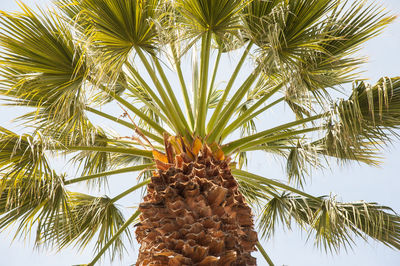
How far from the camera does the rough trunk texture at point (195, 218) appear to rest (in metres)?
3.62

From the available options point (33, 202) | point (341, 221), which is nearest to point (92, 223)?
point (33, 202)

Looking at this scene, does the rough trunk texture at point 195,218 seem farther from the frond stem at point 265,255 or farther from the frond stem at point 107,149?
the frond stem at point 265,255

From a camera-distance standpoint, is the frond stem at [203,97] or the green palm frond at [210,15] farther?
the frond stem at [203,97]

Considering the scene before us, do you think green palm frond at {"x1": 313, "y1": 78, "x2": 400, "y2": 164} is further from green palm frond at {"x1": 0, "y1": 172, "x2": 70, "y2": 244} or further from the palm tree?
green palm frond at {"x1": 0, "y1": 172, "x2": 70, "y2": 244}

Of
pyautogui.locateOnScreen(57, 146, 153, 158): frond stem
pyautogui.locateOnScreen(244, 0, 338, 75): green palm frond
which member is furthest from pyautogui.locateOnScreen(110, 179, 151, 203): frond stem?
pyautogui.locateOnScreen(244, 0, 338, 75): green palm frond

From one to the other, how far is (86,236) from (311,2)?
4078mm

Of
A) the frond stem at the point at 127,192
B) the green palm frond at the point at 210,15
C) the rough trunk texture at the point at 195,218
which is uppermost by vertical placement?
the green palm frond at the point at 210,15

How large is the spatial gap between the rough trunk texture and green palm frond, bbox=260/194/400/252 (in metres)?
1.56

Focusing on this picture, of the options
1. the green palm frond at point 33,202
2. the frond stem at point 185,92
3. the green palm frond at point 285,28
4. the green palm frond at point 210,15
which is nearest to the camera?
the green palm frond at point 210,15

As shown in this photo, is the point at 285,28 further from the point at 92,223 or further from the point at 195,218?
the point at 92,223

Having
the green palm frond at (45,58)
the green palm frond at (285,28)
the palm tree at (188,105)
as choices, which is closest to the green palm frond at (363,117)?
the palm tree at (188,105)

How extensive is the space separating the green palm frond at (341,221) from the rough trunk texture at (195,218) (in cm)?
156

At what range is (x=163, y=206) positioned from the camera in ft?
12.9

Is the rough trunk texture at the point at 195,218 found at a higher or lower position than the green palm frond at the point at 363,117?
lower
